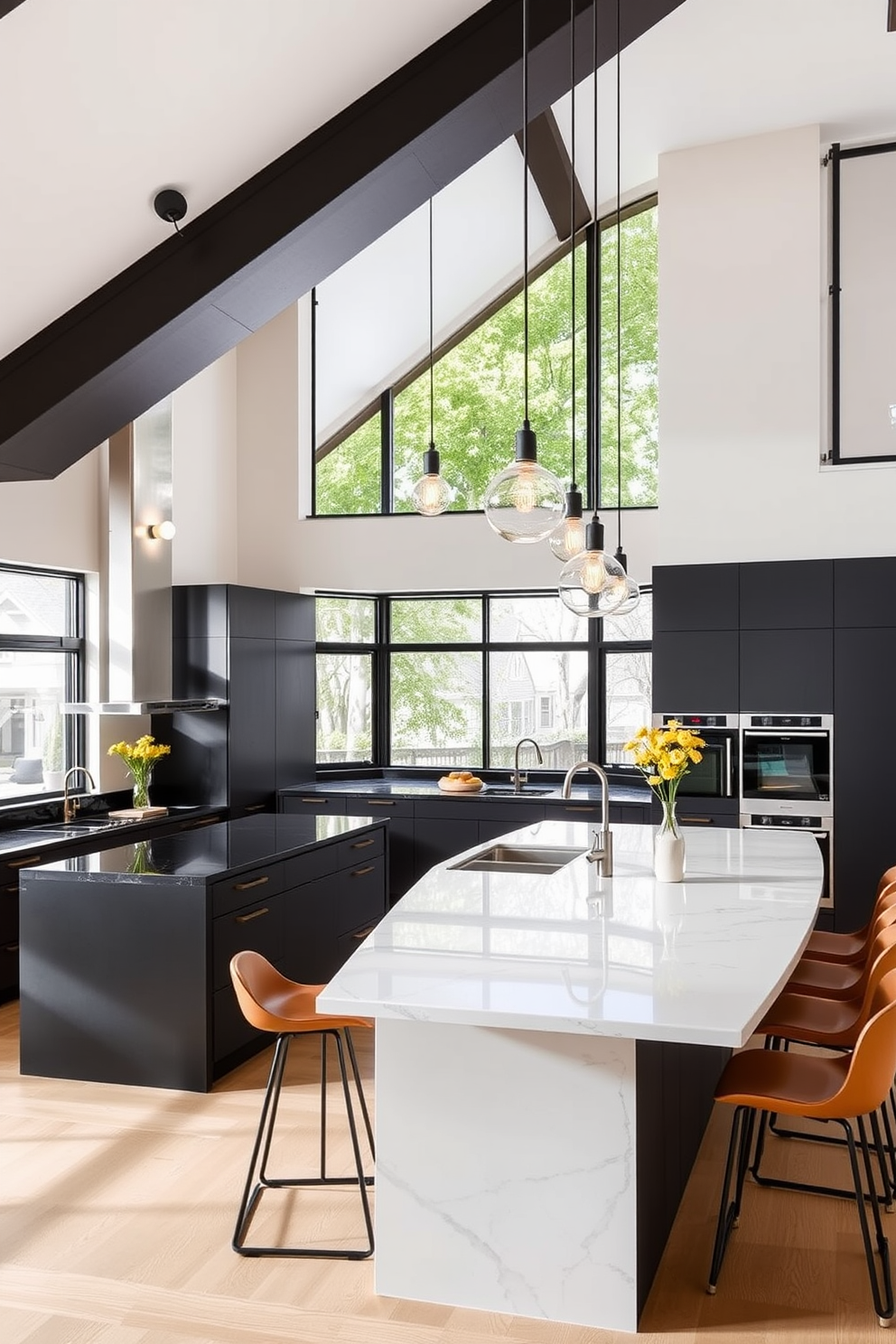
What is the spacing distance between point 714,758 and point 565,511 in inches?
135

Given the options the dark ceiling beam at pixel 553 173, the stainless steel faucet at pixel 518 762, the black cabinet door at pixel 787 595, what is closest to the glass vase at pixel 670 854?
the black cabinet door at pixel 787 595

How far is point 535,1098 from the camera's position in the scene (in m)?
2.66

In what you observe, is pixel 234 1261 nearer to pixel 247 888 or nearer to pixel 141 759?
pixel 247 888

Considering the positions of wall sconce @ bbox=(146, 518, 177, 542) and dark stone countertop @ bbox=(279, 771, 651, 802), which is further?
dark stone countertop @ bbox=(279, 771, 651, 802)

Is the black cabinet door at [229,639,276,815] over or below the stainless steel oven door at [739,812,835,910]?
over

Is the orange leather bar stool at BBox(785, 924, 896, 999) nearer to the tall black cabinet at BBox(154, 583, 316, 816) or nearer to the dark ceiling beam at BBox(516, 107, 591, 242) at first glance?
the tall black cabinet at BBox(154, 583, 316, 816)

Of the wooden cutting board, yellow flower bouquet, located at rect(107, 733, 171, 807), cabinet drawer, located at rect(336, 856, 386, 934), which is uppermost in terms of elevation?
yellow flower bouquet, located at rect(107, 733, 171, 807)

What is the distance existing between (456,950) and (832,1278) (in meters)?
1.24

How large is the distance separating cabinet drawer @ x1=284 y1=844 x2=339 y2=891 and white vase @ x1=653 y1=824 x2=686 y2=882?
5.49 feet

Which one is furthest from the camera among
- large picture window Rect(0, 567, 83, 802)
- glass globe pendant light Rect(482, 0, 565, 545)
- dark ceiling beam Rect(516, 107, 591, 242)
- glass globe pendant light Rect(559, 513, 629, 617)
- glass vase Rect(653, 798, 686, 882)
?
dark ceiling beam Rect(516, 107, 591, 242)

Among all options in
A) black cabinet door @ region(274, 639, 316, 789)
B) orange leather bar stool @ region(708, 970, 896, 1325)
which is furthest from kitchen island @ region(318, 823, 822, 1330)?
black cabinet door @ region(274, 639, 316, 789)

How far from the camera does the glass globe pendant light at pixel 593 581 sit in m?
3.95

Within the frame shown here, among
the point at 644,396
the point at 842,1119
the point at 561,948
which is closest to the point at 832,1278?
the point at 842,1119

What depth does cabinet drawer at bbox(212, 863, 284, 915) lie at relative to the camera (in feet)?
13.9
